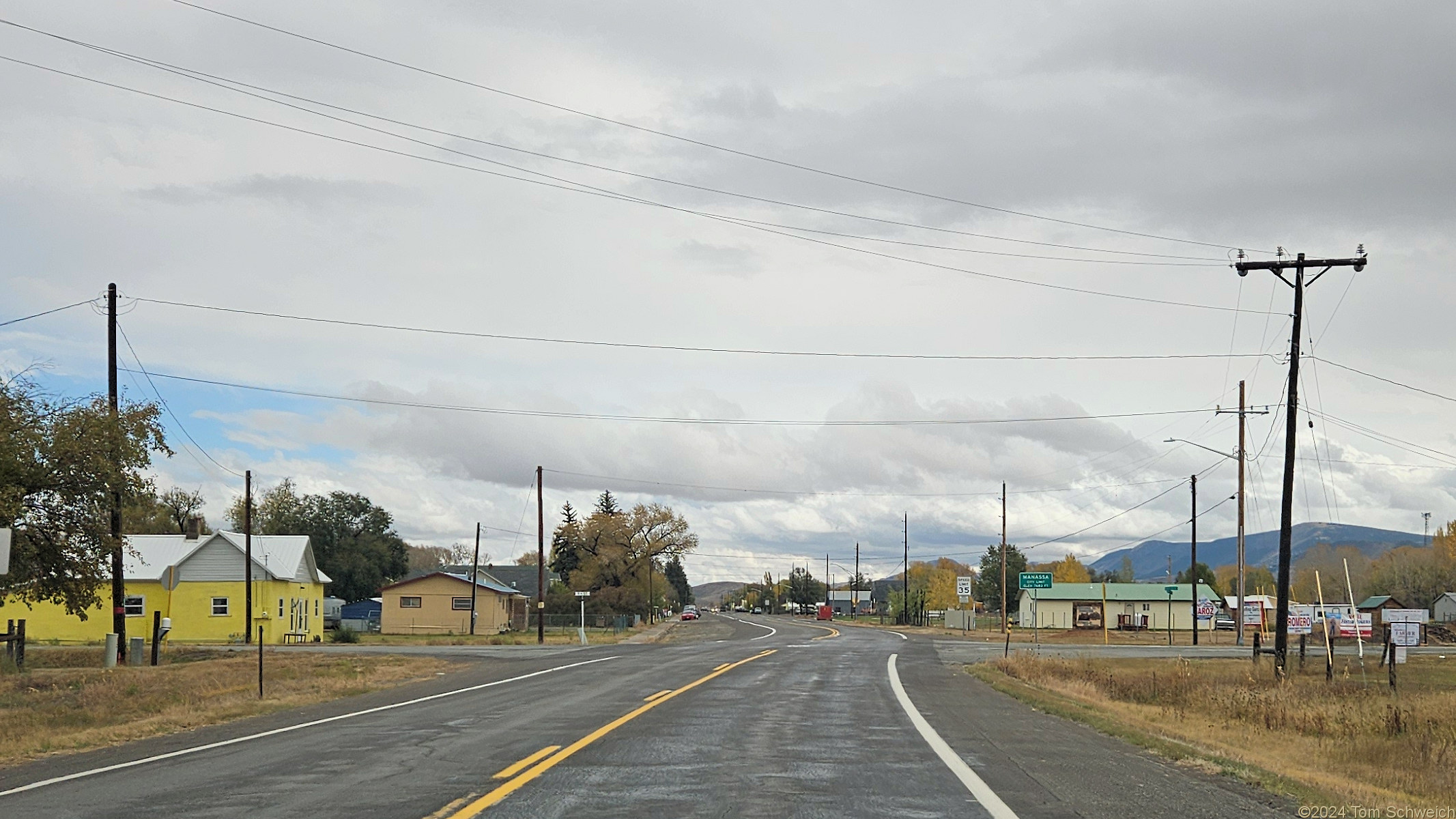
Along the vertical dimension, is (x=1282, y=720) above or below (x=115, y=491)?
below

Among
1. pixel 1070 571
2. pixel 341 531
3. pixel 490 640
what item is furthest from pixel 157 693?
pixel 1070 571

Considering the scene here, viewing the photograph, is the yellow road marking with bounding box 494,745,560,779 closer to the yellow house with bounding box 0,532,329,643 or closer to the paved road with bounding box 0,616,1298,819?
the paved road with bounding box 0,616,1298,819

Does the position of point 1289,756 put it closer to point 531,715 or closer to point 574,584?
point 531,715

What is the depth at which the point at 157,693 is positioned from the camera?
24453mm

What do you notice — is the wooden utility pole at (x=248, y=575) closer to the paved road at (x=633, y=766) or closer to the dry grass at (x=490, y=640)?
the dry grass at (x=490, y=640)

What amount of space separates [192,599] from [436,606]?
25305mm

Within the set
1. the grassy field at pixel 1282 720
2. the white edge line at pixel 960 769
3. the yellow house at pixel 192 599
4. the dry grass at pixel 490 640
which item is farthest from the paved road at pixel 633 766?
the yellow house at pixel 192 599

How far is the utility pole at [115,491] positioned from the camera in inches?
1237

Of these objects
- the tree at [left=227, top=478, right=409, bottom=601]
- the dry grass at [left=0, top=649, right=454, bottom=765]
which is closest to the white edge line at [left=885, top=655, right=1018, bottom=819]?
the dry grass at [left=0, top=649, right=454, bottom=765]

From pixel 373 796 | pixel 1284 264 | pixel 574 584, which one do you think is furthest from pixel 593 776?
pixel 574 584

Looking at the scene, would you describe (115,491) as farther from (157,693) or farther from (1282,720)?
(1282,720)

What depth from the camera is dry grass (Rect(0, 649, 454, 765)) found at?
53.4 feet

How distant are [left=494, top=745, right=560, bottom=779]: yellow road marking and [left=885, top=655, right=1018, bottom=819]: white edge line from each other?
4.07 m

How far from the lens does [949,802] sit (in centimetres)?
928
